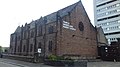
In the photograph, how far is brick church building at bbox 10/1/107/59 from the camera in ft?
128

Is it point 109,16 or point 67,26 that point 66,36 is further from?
point 109,16

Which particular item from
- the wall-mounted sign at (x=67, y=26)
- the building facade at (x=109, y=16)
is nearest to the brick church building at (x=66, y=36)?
the wall-mounted sign at (x=67, y=26)

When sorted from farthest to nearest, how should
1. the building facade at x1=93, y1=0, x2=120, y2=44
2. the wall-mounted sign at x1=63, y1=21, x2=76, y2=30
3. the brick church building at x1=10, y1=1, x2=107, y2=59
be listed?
the building facade at x1=93, y1=0, x2=120, y2=44 < the wall-mounted sign at x1=63, y1=21, x2=76, y2=30 < the brick church building at x1=10, y1=1, x2=107, y2=59

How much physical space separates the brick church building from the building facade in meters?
45.8

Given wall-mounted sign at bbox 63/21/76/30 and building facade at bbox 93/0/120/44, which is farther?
building facade at bbox 93/0/120/44

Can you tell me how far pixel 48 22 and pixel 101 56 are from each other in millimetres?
17479

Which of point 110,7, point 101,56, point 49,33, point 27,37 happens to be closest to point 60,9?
point 49,33

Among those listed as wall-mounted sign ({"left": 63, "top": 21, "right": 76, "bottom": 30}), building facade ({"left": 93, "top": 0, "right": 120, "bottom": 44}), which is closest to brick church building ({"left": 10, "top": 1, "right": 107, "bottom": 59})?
wall-mounted sign ({"left": 63, "top": 21, "right": 76, "bottom": 30})

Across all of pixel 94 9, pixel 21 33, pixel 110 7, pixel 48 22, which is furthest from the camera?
pixel 94 9

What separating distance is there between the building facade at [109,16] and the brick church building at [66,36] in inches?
1802

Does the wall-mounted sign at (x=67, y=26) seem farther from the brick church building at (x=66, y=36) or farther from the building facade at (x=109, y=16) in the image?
the building facade at (x=109, y=16)

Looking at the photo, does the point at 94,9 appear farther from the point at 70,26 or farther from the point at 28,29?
the point at 70,26

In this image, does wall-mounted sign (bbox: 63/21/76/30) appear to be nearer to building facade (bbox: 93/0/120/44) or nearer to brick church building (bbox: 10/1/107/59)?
brick church building (bbox: 10/1/107/59)

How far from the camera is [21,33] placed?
59094 mm
